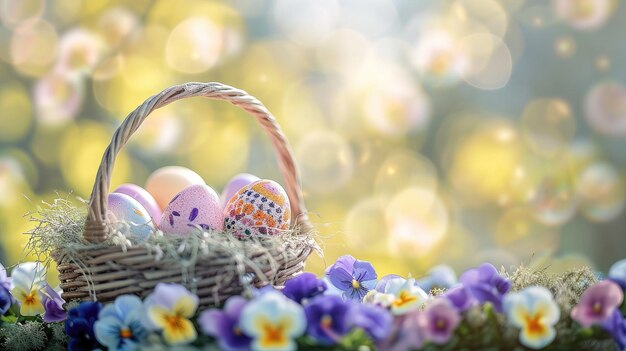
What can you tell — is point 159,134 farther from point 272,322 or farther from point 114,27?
point 272,322

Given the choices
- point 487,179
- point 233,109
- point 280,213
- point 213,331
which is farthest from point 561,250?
point 213,331

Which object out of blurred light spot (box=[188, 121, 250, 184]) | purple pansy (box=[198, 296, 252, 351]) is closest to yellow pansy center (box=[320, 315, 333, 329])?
purple pansy (box=[198, 296, 252, 351])

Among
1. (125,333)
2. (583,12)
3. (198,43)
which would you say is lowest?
(125,333)

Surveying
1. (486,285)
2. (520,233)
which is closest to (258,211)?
(486,285)

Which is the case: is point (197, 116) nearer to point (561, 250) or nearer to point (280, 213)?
point (280, 213)

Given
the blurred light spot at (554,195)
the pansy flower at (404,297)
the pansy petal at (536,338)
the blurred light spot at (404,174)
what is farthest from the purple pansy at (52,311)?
the blurred light spot at (554,195)

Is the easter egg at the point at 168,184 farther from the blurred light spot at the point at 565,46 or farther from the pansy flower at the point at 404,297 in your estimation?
the blurred light spot at the point at 565,46
